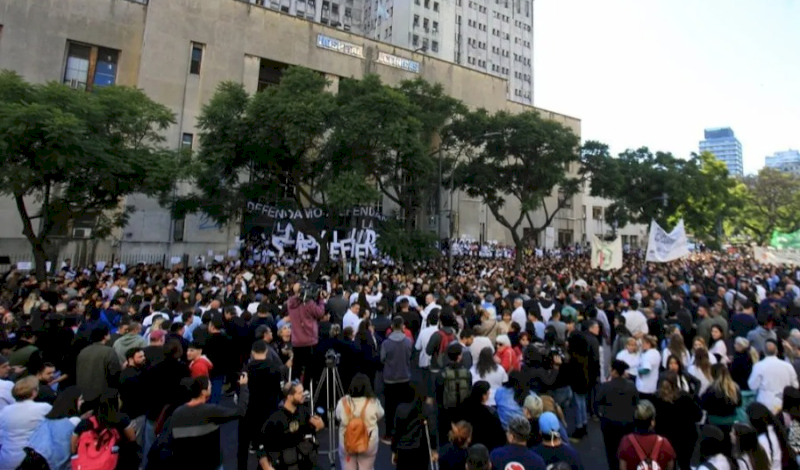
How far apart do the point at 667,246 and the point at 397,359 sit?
1663cm

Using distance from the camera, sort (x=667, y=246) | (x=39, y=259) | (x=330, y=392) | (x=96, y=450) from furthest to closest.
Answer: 1. (x=667, y=246)
2. (x=39, y=259)
3. (x=330, y=392)
4. (x=96, y=450)

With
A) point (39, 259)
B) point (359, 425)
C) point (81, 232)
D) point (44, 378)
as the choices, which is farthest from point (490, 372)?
point (81, 232)

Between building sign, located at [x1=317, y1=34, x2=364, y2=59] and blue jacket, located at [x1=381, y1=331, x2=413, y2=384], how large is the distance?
3166cm

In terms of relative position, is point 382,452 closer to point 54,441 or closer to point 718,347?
point 54,441

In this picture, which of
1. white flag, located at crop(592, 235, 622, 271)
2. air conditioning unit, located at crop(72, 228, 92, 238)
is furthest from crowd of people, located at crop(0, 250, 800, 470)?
air conditioning unit, located at crop(72, 228, 92, 238)

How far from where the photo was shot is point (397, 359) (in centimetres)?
618

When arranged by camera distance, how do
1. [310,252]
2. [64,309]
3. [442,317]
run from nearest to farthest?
[442,317] → [64,309] → [310,252]

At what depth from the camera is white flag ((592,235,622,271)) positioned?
56.0 feet

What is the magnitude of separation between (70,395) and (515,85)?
78.3 m

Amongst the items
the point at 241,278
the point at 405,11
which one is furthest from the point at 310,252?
the point at 405,11

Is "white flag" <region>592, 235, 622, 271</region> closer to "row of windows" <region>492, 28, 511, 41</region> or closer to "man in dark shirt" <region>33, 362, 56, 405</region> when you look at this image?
"man in dark shirt" <region>33, 362, 56, 405</region>

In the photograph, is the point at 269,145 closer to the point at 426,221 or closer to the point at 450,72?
the point at 426,221

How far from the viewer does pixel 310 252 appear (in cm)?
2847

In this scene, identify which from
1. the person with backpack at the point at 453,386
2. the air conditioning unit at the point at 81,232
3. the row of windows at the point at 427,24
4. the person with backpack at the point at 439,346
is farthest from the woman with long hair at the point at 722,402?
the row of windows at the point at 427,24
